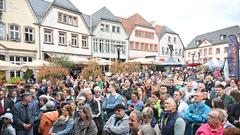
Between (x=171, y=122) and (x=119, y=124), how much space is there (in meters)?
1.10

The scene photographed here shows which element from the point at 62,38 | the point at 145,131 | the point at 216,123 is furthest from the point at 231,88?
the point at 62,38

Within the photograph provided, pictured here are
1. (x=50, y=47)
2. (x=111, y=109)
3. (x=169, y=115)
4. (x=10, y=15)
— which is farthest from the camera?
(x=50, y=47)

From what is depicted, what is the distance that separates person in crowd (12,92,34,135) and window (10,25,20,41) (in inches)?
940

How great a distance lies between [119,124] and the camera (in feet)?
19.4

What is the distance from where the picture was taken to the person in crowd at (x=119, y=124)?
19.0 ft

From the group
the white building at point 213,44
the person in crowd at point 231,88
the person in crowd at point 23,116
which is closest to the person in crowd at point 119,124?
the person in crowd at point 23,116

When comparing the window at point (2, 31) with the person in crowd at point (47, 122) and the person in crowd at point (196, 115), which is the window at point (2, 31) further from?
the person in crowd at point (196, 115)

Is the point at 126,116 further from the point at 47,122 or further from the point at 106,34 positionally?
the point at 106,34

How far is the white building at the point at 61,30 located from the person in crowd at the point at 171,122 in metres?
26.6

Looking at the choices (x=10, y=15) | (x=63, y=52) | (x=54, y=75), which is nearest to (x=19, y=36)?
(x=10, y=15)

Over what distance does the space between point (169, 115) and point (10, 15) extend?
27768 mm

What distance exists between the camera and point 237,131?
10.9 feet

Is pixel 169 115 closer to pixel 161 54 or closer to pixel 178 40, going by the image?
pixel 161 54

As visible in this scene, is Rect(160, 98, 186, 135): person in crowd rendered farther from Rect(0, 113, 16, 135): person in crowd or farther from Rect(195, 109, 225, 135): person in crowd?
Rect(0, 113, 16, 135): person in crowd
